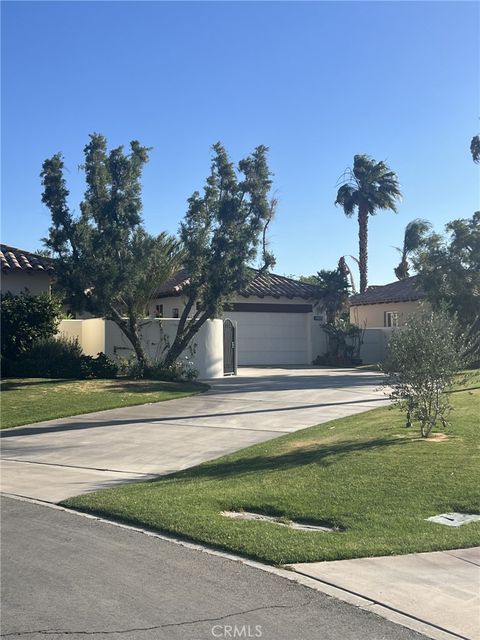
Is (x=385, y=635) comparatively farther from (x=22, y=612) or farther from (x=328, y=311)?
(x=328, y=311)

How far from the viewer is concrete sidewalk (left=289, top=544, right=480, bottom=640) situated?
4.95m

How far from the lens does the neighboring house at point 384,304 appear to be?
3750 centimetres

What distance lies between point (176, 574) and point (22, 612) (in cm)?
131

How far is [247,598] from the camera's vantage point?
5328mm

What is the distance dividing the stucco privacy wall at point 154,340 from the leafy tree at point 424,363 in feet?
44.6

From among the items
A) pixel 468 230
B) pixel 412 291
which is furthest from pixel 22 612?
pixel 412 291

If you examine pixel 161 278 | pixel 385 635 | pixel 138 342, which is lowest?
pixel 385 635

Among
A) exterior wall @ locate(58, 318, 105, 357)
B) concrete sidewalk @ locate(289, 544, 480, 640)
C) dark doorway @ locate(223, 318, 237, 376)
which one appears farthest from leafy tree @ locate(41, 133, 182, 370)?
concrete sidewalk @ locate(289, 544, 480, 640)

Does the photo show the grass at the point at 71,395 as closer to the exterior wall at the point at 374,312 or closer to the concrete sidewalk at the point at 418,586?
the concrete sidewalk at the point at 418,586

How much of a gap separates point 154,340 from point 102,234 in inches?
190

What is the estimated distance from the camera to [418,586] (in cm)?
555

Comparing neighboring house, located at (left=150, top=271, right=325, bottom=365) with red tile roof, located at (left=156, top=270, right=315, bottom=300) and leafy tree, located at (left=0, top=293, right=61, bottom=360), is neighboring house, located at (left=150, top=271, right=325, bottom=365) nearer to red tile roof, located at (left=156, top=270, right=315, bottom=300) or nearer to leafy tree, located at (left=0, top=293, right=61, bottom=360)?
red tile roof, located at (left=156, top=270, right=315, bottom=300)
